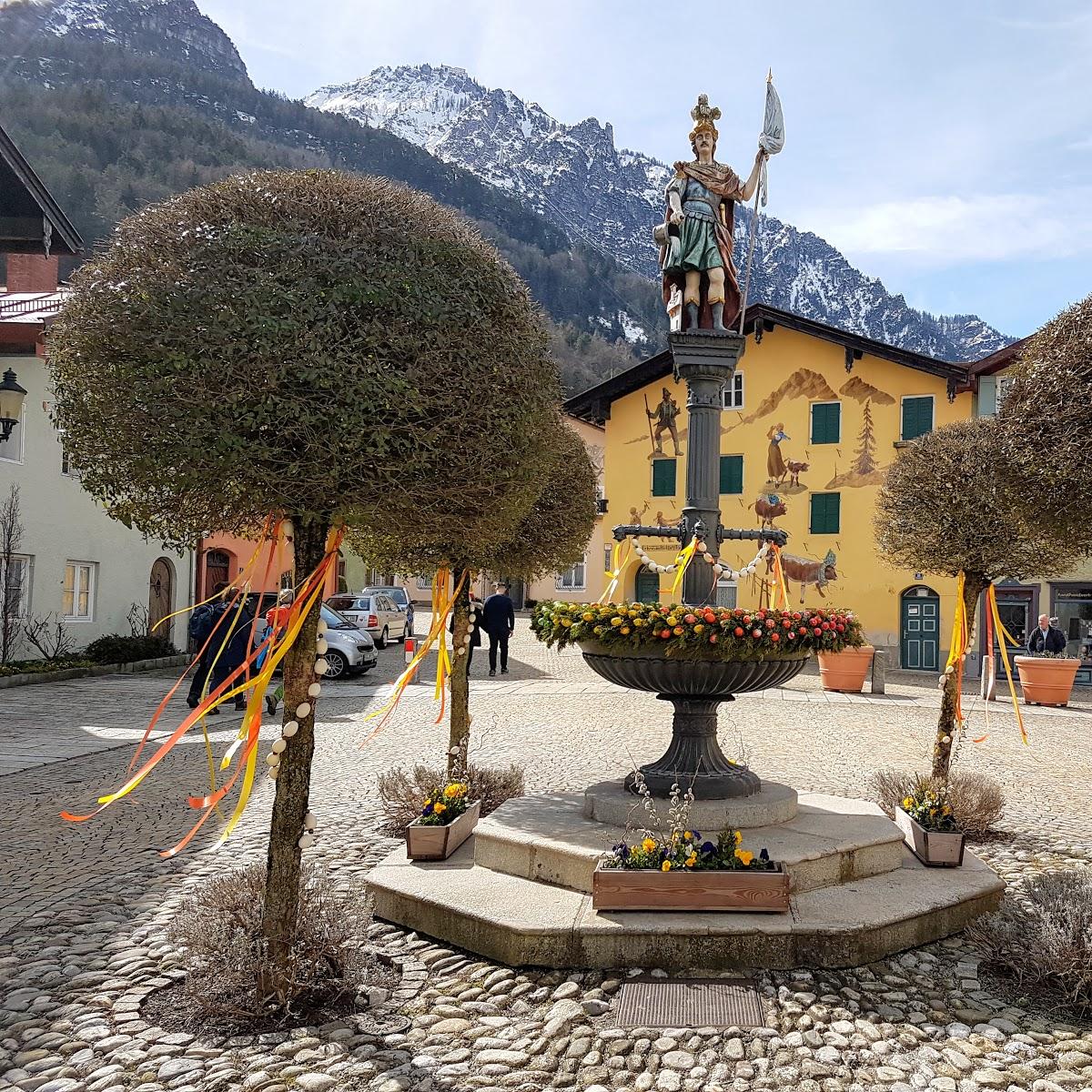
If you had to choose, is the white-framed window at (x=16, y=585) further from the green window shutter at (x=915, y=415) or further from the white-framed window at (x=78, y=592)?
the green window shutter at (x=915, y=415)

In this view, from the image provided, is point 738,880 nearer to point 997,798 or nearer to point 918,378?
point 997,798

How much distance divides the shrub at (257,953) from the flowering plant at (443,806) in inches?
52.9

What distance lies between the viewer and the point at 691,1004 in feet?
14.1

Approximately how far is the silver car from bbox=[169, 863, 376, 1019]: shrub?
14.7 metres

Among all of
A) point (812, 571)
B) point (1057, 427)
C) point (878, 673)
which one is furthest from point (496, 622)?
point (1057, 427)

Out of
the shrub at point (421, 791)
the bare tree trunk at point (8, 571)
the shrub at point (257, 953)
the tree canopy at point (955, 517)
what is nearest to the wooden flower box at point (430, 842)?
the shrub at point (421, 791)

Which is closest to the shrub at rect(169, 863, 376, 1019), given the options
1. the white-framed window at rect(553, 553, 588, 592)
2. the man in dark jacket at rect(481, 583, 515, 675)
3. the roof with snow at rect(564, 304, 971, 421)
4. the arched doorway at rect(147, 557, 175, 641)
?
the man in dark jacket at rect(481, 583, 515, 675)

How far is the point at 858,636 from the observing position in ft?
22.1

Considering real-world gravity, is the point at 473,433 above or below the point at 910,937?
above

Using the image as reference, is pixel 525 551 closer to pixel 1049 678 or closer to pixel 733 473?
pixel 1049 678

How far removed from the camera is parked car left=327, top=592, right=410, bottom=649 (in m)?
24.6

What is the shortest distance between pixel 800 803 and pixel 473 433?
4201mm

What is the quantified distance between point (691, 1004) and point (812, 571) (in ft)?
76.4

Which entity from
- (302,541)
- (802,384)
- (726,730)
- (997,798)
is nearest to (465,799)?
(302,541)
